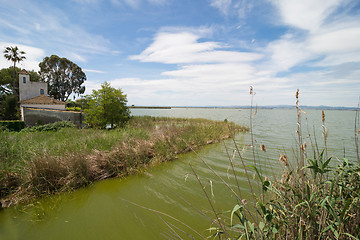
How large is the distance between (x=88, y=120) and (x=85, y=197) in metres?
11.7

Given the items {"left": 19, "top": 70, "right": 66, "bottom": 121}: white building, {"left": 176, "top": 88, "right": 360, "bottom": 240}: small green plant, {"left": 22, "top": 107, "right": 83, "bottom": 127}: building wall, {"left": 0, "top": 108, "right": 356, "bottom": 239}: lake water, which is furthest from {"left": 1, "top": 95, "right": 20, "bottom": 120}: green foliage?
{"left": 176, "top": 88, "right": 360, "bottom": 240}: small green plant

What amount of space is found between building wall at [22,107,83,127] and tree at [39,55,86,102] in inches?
1012

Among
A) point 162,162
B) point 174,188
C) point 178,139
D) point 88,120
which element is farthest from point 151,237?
point 88,120

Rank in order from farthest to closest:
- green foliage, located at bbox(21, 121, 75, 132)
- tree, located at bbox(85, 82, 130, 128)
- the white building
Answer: the white building, tree, located at bbox(85, 82, 130, 128), green foliage, located at bbox(21, 121, 75, 132)

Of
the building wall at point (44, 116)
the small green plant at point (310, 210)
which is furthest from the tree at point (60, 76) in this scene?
the small green plant at point (310, 210)

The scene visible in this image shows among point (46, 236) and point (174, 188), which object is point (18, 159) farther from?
point (174, 188)

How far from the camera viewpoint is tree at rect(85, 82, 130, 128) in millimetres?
14281

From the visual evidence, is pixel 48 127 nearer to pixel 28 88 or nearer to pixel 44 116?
pixel 44 116

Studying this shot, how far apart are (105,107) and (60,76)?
33148mm

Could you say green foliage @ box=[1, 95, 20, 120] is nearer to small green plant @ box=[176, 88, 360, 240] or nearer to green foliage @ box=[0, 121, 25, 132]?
green foliage @ box=[0, 121, 25, 132]

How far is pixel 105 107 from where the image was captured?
1436 cm

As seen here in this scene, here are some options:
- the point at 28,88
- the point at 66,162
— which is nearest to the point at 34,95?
the point at 28,88

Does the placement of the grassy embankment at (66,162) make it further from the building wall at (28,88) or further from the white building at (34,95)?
the building wall at (28,88)

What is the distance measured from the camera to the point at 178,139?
932 centimetres
